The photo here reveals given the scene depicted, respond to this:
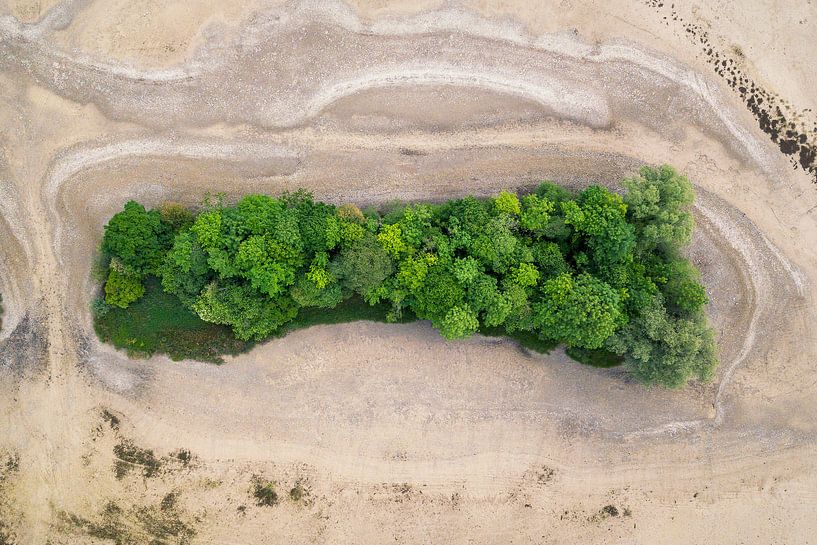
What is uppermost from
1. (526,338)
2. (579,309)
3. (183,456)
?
(579,309)

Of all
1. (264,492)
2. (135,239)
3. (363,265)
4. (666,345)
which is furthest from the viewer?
(264,492)

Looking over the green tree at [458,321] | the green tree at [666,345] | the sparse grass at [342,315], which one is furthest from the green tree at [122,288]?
the green tree at [666,345]

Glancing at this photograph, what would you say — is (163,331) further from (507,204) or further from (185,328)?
(507,204)

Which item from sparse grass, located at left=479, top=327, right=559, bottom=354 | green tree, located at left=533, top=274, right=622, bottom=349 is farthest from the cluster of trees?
sparse grass, located at left=479, top=327, right=559, bottom=354

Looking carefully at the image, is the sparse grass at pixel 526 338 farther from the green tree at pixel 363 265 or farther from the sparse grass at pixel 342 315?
the green tree at pixel 363 265

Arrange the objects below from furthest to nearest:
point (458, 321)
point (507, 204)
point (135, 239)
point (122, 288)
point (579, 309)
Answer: point (122, 288) → point (507, 204) → point (135, 239) → point (458, 321) → point (579, 309)

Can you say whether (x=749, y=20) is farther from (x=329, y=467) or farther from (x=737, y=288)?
(x=329, y=467)

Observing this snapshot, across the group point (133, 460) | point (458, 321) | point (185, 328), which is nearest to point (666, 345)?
point (458, 321)
